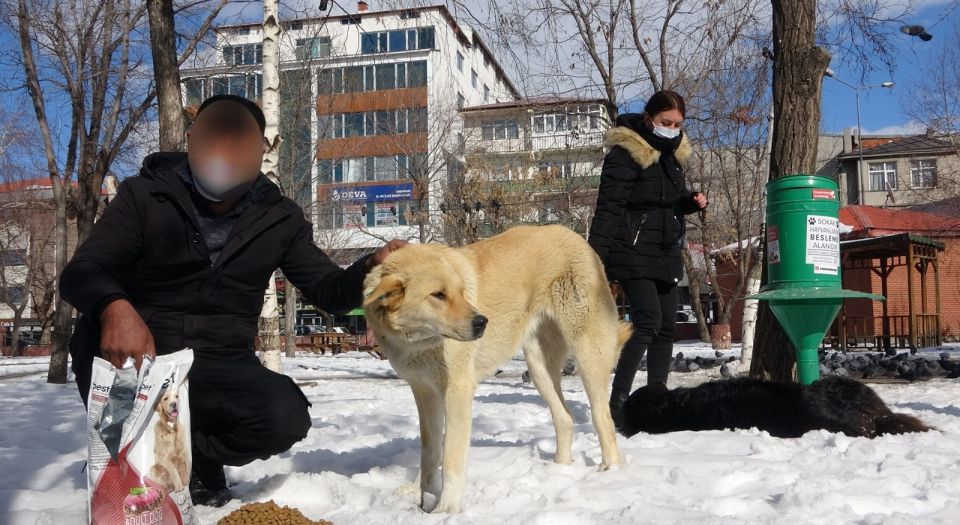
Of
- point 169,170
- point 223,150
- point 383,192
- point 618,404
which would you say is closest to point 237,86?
point 383,192

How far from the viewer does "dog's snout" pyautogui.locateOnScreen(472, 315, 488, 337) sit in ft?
10.2

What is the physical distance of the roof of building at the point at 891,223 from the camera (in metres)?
23.0

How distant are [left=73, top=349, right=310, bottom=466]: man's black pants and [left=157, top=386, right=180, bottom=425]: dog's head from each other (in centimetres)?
68

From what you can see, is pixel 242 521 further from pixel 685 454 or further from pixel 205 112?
pixel 685 454

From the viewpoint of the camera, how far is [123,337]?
7.52ft

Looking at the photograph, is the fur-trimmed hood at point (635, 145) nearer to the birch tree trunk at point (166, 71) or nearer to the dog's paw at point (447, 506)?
the dog's paw at point (447, 506)

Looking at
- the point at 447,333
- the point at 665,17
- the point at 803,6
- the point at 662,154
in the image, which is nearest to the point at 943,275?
the point at 665,17

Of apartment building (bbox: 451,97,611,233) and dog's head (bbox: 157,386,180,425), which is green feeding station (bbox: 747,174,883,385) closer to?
dog's head (bbox: 157,386,180,425)

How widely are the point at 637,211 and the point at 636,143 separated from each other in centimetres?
48

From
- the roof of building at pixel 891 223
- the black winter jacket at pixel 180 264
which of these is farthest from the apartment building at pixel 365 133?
the black winter jacket at pixel 180 264

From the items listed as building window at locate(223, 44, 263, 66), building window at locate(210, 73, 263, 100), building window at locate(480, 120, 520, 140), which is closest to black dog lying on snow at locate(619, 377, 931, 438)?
building window at locate(223, 44, 263, 66)

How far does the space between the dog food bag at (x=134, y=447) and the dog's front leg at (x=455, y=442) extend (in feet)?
3.78

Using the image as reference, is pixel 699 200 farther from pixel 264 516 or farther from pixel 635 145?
pixel 264 516

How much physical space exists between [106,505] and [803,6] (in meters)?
6.40
